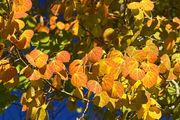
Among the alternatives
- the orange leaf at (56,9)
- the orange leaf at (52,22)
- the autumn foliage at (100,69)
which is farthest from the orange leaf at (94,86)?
the orange leaf at (52,22)

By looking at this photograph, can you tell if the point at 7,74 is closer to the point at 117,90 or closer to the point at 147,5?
the point at 117,90

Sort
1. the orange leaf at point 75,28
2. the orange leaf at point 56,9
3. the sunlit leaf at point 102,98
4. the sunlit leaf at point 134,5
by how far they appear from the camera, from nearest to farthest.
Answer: the sunlit leaf at point 102,98, the sunlit leaf at point 134,5, the orange leaf at point 75,28, the orange leaf at point 56,9

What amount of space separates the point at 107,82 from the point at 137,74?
123 mm

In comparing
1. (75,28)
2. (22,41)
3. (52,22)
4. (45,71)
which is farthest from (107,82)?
(52,22)

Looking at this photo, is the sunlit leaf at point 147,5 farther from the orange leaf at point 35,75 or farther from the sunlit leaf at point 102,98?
the orange leaf at point 35,75

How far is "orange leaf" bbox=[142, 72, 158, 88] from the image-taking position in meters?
1.65

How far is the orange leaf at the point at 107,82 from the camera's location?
1634 mm

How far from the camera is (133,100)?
69.8 inches

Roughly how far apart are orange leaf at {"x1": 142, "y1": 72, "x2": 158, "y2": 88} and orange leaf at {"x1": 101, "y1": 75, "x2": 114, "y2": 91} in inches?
5.1

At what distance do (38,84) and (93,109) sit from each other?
1.35m

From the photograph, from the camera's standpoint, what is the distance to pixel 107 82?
64.7 inches

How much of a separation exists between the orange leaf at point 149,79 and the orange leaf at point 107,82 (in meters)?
0.13

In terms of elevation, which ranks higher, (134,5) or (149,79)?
(134,5)

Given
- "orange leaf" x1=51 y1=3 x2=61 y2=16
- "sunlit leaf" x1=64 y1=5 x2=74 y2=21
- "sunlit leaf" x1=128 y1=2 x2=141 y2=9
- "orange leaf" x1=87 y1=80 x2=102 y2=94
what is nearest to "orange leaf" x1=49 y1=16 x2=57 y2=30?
"orange leaf" x1=51 y1=3 x2=61 y2=16
